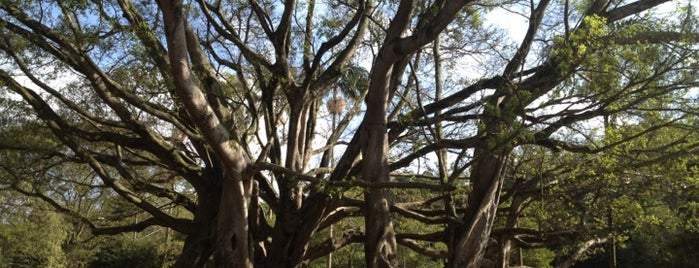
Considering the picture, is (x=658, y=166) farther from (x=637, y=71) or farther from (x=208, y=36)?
(x=208, y=36)

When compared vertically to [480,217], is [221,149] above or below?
above

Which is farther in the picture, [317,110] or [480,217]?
[317,110]

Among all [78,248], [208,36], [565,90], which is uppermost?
[208,36]

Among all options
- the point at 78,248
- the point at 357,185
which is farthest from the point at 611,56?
the point at 78,248

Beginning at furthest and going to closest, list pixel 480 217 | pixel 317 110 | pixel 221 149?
1. pixel 317 110
2. pixel 480 217
3. pixel 221 149

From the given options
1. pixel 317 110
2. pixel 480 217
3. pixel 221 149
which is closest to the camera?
pixel 221 149

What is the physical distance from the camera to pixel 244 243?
7.90m

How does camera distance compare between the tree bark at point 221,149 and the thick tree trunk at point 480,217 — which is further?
the thick tree trunk at point 480,217

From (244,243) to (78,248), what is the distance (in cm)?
1885

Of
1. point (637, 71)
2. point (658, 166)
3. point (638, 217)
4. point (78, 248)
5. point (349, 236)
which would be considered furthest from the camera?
point (78, 248)

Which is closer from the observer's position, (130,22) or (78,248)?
(130,22)

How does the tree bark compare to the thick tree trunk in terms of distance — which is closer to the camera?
the tree bark

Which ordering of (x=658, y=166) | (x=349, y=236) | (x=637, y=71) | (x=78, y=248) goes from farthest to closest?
(x=78, y=248), (x=349, y=236), (x=658, y=166), (x=637, y=71)

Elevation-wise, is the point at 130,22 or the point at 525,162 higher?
the point at 130,22
